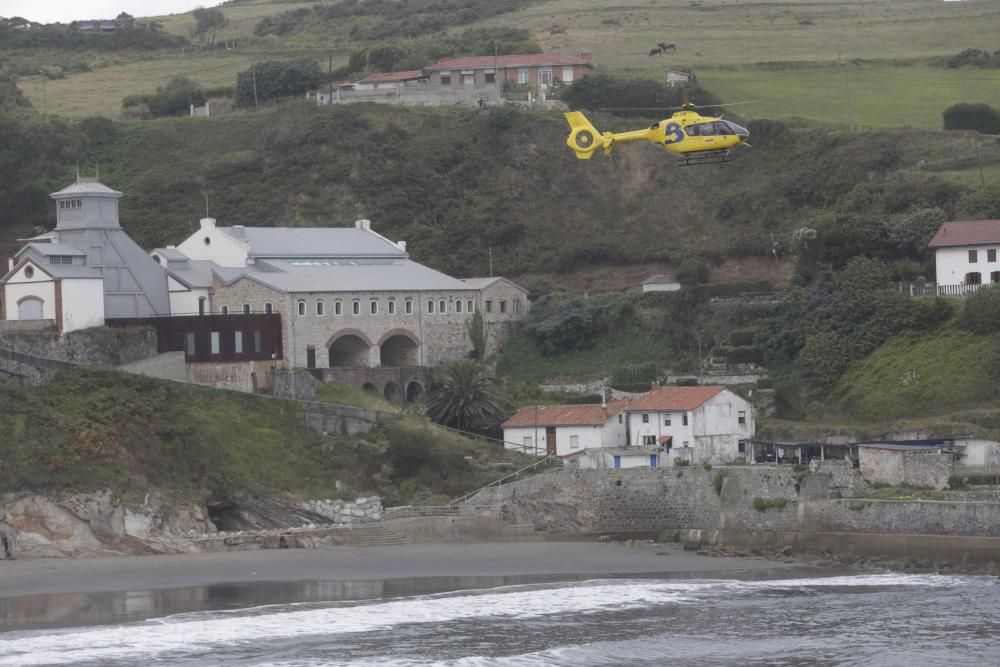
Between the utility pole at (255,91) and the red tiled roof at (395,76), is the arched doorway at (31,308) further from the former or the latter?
the utility pole at (255,91)

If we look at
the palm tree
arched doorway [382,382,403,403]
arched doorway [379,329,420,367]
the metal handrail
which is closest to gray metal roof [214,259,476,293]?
arched doorway [379,329,420,367]

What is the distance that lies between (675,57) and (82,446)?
6599 cm

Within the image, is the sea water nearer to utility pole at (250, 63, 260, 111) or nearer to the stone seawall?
the stone seawall

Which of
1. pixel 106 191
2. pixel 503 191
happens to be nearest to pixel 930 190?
pixel 503 191

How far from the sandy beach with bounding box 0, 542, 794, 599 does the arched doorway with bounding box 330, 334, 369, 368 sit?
1730cm

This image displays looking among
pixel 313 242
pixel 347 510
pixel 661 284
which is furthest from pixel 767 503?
pixel 313 242

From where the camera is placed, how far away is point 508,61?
106 m

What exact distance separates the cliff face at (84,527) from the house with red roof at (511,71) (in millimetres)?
51517

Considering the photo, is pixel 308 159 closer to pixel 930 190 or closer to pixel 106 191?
pixel 106 191

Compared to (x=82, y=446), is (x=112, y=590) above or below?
below

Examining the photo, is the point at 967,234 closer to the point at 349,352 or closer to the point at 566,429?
the point at 566,429

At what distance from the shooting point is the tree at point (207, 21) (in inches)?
5871

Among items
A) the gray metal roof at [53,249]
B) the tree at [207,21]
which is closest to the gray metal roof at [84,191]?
the gray metal roof at [53,249]

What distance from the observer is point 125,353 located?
66.9 metres
